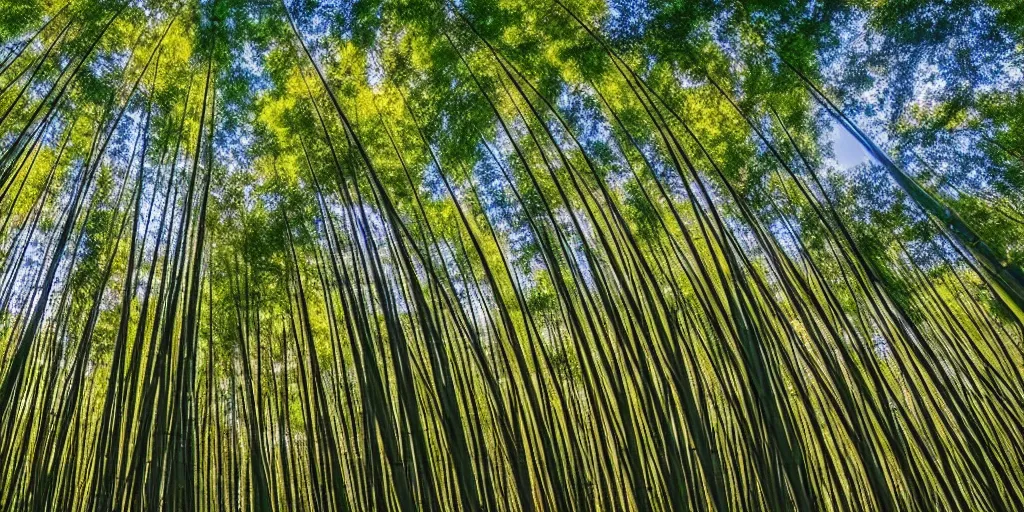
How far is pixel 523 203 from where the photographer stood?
3.27 metres

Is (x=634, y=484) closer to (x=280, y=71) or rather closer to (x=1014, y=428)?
(x=1014, y=428)

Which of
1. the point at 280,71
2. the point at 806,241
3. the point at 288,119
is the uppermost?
the point at 280,71

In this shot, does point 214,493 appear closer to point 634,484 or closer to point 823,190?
point 634,484

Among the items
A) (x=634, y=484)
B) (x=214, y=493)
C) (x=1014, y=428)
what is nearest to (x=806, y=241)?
(x=1014, y=428)

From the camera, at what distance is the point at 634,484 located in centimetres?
252

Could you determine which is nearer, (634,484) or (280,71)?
(634,484)

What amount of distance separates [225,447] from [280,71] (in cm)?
212

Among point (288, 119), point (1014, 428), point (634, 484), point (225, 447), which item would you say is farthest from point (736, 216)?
point (225, 447)

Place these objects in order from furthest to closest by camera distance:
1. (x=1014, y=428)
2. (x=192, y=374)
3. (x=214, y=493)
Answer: (x=214, y=493), (x=1014, y=428), (x=192, y=374)

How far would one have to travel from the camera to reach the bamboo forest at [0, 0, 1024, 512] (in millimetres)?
2893

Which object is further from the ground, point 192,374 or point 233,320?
point 233,320

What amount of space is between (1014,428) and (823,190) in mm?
1420

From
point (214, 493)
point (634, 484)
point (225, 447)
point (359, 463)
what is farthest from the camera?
point (214, 493)

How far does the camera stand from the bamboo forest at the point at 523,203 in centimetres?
289
